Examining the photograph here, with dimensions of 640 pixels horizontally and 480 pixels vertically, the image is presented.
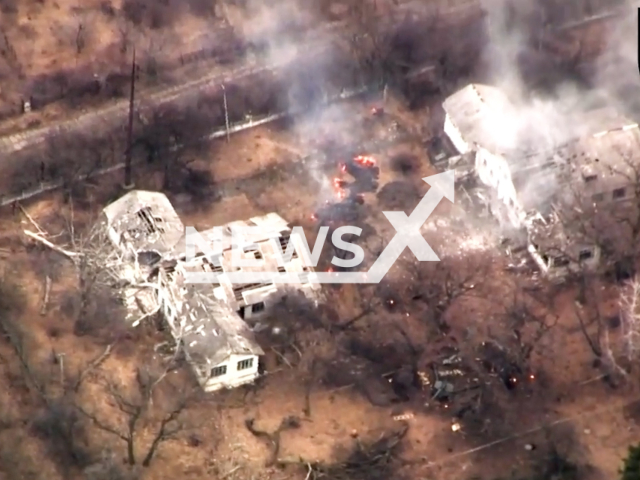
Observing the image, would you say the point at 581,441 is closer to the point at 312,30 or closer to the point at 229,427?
the point at 229,427

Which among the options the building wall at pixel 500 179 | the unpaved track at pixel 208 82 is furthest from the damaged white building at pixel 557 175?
the unpaved track at pixel 208 82

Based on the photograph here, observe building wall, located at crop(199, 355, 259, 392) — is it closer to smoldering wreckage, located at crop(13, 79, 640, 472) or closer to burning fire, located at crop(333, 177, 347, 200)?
smoldering wreckage, located at crop(13, 79, 640, 472)

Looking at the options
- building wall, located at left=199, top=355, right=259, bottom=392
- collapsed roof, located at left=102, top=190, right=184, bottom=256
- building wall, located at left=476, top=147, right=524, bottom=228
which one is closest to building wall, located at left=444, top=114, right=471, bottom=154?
building wall, located at left=476, top=147, right=524, bottom=228

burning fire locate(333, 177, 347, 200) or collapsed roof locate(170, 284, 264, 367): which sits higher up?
burning fire locate(333, 177, 347, 200)

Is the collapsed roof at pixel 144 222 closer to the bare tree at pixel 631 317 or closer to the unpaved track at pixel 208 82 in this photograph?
the unpaved track at pixel 208 82

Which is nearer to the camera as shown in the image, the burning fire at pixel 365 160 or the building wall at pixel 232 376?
the building wall at pixel 232 376
